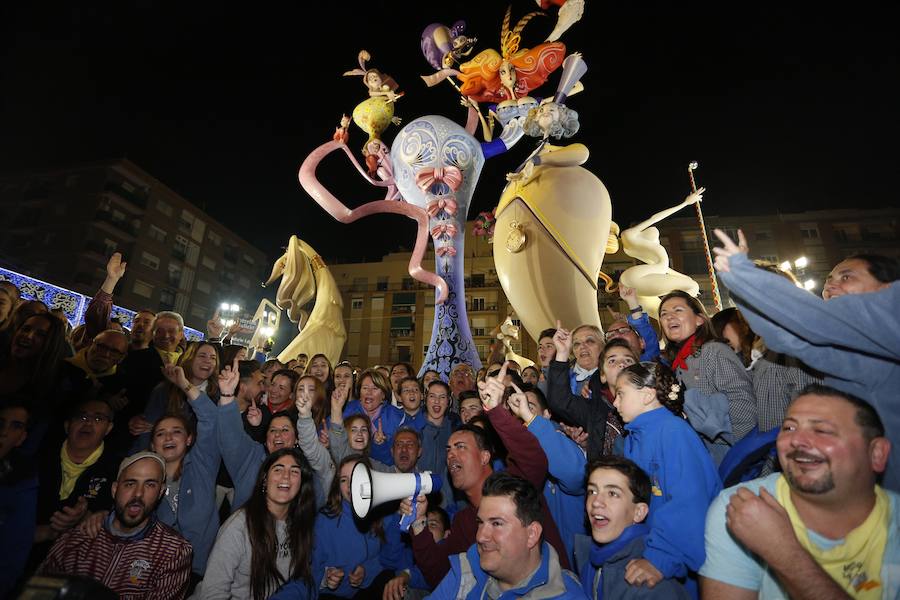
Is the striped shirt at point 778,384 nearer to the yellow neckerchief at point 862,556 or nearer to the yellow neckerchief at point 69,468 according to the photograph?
the yellow neckerchief at point 862,556

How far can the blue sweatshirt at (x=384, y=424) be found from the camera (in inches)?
175

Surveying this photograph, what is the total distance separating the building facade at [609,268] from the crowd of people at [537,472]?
2757 cm

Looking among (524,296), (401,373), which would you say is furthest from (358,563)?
(524,296)

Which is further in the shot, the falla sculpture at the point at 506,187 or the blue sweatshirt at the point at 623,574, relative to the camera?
the falla sculpture at the point at 506,187

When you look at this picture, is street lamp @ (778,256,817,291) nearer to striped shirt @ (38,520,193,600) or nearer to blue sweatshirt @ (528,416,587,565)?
blue sweatshirt @ (528,416,587,565)

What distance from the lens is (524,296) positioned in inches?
301

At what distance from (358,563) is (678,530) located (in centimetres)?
229

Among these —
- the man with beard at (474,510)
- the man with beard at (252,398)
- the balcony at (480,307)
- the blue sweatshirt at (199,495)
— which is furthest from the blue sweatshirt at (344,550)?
the balcony at (480,307)

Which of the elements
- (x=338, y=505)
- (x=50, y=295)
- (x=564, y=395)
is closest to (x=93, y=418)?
(x=338, y=505)

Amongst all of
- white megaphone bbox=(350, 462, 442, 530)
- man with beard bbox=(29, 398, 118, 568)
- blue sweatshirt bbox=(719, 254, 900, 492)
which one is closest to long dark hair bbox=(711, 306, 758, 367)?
blue sweatshirt bbox=(719, 254, 900, 492)

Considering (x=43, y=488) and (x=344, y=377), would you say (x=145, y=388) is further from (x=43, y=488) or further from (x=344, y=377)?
(x=344, y=377)

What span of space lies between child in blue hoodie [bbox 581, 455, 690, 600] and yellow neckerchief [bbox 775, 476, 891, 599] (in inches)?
27.5

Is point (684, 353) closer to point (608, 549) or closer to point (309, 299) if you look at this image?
point (608, 549)

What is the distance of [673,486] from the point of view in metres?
2.20
